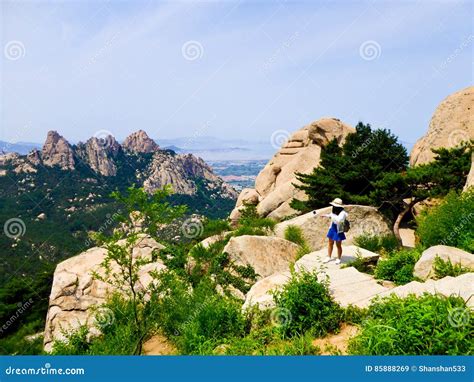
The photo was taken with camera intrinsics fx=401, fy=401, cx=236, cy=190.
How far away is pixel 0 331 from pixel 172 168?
121 metres

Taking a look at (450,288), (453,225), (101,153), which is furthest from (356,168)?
(101,153)

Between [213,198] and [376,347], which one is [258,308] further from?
[213,198]

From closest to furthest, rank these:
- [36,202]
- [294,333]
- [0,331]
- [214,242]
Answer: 1. [294,333]
2. [214,242]
3. [0,331]
4. [36,202]

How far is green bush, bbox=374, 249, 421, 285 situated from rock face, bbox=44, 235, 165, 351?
675cm

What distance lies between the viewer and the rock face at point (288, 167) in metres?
28.7

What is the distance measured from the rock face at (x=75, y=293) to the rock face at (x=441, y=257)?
25.0 ft

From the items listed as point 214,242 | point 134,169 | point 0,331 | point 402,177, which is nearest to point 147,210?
point 214,242

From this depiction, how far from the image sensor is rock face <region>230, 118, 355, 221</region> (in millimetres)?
28688

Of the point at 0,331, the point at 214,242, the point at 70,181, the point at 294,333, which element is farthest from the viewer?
the point at 70,181

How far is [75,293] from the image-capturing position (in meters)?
13.7

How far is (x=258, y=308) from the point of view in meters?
8.34

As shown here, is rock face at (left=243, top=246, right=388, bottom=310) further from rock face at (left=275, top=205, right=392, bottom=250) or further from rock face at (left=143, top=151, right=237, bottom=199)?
rock face at (left=143, top=151, right=237, bottom=199)

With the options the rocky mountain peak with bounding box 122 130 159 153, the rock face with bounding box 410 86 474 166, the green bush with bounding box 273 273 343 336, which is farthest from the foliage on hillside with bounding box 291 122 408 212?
the rocky mountain peak with bounding box 122 130 159 153

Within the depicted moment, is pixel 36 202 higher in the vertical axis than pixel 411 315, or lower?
lower
